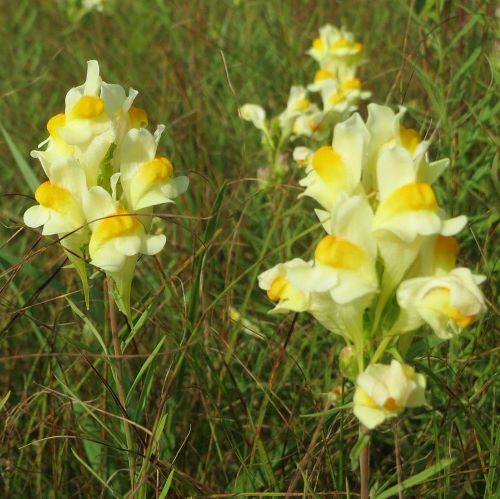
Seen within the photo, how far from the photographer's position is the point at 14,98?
2.59 metres

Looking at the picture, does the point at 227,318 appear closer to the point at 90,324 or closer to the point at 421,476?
the point at 90,324

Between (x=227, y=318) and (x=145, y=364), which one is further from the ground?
(x=145, y=364)

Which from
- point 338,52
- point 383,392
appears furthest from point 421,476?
point 338,52

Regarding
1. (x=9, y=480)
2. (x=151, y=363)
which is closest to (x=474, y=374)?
(x=151, y=363)

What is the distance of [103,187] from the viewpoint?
3.69ft

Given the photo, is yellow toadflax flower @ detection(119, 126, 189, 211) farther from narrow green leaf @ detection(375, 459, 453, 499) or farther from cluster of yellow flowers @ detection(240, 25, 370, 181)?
cluster of yellow flowers @ detection(240, 25, 370, 181)

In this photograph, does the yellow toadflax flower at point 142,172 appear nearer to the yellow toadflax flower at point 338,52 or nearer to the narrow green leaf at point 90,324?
the narrow green leaf at point 90,324

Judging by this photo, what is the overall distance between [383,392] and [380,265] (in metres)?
0.15

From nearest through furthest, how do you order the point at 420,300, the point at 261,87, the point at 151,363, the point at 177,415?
the point at 420,300
the point at 151,363
the point at 177,415
the point at 261,87

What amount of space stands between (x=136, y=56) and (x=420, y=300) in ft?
8.33

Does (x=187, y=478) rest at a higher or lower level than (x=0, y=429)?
higher

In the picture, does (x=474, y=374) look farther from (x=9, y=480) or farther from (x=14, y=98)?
(x=14, y=98)

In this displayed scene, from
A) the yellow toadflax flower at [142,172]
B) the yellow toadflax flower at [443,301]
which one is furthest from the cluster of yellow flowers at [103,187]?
the yellow toadflax flower at [443,301]

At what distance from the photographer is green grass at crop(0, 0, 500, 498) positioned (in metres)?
1.16
